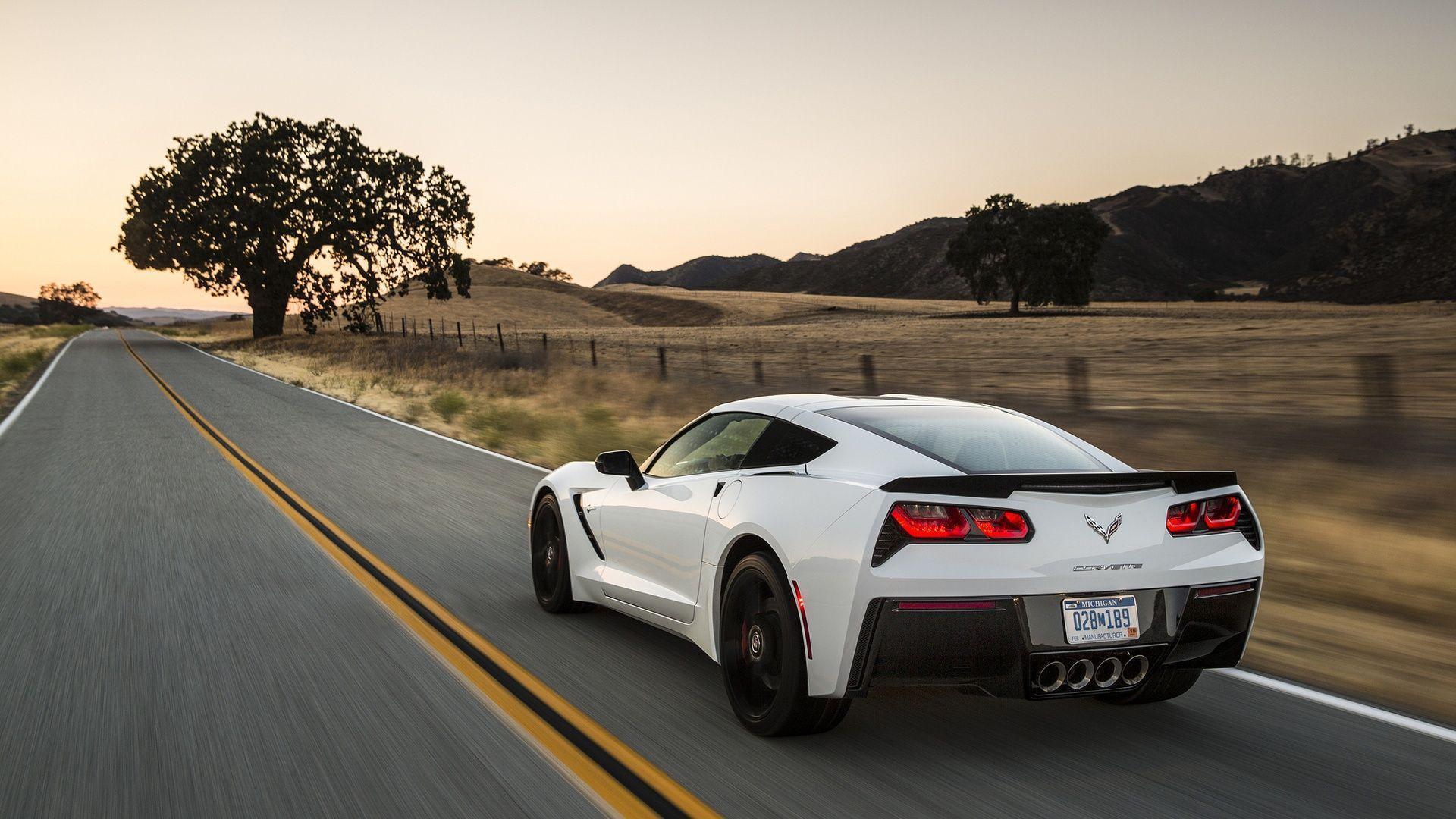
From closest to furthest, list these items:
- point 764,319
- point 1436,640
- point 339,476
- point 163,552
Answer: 1. point 1436,640
2. point 163,552
3. point 339,476
4. point 764,319

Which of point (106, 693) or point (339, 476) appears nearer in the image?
point (106, 693)

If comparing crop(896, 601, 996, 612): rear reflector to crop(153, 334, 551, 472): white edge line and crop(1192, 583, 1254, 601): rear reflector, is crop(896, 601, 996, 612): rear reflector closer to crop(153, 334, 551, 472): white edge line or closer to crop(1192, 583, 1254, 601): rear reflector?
crop(1192, 583, 1254, 601): rear reflector

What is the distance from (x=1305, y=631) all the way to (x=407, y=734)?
15.1 ft

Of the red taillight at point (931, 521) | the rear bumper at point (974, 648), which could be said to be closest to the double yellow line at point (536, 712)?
the rear bumper at point (974, 648)

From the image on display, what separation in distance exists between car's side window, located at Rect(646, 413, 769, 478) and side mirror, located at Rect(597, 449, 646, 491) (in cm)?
10

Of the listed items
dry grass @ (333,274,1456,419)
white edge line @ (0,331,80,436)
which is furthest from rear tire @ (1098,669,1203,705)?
white edge line @ (0,331,80,436)

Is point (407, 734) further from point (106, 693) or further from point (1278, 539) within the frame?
point (1278, 539)

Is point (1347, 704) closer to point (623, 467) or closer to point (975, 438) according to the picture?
point (975, 438)

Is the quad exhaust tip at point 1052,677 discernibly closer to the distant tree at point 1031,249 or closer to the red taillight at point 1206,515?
the red taillight at point 1206,515

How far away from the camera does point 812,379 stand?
22.4 meters

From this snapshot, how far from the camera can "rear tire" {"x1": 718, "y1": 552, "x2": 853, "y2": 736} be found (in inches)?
159

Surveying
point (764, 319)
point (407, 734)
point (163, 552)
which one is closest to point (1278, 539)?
point (407, 734)

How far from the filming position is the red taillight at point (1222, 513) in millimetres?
4125

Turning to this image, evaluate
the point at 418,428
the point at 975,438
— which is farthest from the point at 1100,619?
the point at 418,428
